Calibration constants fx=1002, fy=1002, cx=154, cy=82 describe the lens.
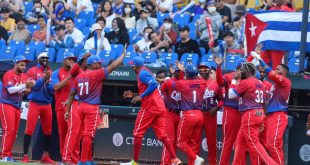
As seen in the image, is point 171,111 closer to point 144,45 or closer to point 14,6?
point 144,45

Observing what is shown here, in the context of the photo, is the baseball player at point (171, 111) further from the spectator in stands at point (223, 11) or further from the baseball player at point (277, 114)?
the spectator in stands at point (223, 11)

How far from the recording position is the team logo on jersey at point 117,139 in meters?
18.2

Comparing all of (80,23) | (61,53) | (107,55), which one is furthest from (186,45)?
(80,23)

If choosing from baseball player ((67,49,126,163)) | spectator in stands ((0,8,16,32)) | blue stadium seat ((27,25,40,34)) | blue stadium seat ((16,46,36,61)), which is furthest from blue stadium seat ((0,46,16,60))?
baseball player ((67,49,126,163))

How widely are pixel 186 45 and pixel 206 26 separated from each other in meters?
0.77

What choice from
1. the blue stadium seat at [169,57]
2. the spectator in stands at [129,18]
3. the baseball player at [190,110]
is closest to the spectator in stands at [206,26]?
the blue stadium seat at [169,57]

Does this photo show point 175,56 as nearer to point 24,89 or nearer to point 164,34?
point 164,34

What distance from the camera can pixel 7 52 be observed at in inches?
829

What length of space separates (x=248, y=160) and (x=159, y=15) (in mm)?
5648

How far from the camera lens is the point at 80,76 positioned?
1623 centimetres

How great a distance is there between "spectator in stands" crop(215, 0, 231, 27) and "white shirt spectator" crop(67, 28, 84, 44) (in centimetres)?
298

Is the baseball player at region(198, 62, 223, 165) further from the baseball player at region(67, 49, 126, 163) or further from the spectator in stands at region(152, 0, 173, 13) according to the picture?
the spectator in stands at region(152, 0, 173, 13)

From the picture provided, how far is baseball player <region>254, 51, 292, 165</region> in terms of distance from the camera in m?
15.8

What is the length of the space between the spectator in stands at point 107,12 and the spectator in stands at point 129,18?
0.99 feet
